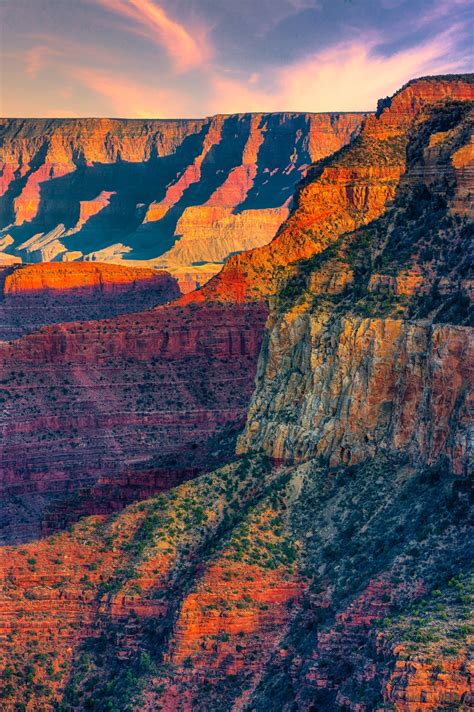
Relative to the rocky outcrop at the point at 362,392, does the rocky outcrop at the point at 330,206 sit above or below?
above

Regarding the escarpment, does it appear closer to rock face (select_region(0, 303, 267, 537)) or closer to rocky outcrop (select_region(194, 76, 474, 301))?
rocky outcrop (select_region(194, 76, 474, 301))

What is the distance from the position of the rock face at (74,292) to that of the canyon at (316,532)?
70.1 meters

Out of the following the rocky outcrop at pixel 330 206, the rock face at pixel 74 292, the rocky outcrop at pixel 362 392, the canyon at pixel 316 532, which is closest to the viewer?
the canyon at pixel 316 532

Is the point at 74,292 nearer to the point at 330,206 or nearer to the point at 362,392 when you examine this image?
the point at 330,206

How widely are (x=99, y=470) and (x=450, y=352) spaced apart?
1770 inches

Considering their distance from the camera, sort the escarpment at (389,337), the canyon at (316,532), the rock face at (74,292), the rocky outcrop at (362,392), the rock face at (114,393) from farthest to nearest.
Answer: the rock face at (74,292)
the rock face at (114,393)
the escarpment at (389,337)
the rocky outcrop at (362,392)
the canyon at (316,532)

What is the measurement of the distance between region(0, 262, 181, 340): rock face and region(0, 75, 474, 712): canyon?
7009cm

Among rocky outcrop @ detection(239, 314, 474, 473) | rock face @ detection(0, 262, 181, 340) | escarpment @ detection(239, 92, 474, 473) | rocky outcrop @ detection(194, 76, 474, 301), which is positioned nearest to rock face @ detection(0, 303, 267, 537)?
rocky outcrop @ detection(194, 76, 474, 301)

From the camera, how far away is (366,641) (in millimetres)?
42000

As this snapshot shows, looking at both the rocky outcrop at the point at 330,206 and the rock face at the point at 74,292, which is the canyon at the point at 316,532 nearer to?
the rocky outcrop at the point at 330,206

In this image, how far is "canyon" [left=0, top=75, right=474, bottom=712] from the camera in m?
43.8

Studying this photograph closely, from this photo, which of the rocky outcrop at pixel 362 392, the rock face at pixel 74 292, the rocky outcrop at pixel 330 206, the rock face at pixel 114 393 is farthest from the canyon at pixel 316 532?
the rock face at pixel 74 292

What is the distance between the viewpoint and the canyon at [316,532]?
43.8m

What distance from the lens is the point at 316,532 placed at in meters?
52.6
